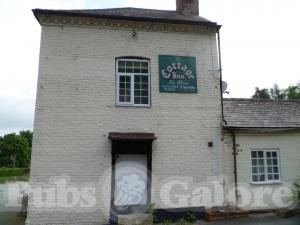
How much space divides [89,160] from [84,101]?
79.7 inches

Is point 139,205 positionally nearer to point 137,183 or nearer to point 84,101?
point 137,183

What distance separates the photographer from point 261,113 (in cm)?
1338

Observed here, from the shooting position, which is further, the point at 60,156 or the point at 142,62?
the point at 142,62

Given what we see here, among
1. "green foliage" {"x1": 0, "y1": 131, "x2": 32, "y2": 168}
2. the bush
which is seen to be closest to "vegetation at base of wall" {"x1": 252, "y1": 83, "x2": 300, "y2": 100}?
the bush

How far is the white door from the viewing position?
11.0 meters

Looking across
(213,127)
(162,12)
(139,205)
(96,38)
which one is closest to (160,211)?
(139,205)

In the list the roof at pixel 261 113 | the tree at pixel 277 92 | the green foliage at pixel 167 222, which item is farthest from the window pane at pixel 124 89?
the tree at pixel 277 92

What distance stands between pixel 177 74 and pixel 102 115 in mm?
3137

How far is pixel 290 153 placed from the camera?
497 inches

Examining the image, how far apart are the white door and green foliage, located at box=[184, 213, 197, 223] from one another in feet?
4.89

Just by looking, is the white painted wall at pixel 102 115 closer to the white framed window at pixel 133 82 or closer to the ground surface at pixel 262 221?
the white framed window at pixel 133 82

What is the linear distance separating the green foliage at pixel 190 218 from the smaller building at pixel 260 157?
1.62 m

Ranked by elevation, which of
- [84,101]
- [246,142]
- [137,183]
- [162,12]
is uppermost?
[162,12]

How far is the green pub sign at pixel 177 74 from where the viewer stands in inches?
457
